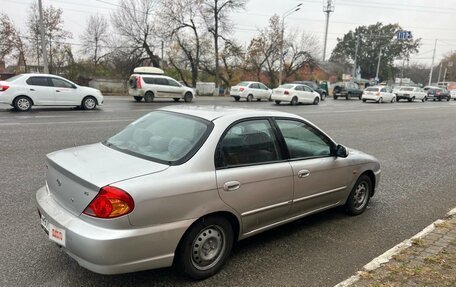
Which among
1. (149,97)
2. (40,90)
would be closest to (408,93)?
(149,97)

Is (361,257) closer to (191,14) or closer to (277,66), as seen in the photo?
(191,14)

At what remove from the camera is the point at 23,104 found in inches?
569

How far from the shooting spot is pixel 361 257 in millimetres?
3615

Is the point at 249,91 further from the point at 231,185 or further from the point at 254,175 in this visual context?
the point at 231,185

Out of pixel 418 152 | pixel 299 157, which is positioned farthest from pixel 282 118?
pixel 418 152

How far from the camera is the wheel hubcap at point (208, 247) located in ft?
9.91

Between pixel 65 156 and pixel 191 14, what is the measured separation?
40174mm

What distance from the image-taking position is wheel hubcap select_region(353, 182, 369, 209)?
15.6 feet

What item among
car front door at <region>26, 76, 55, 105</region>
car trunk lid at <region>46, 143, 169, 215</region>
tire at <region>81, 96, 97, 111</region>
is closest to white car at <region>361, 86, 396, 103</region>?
tire at <region>81, 96, 97, 111</region>

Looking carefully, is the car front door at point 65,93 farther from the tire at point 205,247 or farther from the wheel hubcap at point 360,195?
the tire at point 205,247

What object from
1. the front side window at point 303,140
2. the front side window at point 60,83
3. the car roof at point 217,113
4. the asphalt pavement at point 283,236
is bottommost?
the asphalt pavement at point 283,236

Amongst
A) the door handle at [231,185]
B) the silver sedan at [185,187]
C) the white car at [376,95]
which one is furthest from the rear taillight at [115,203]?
the white car at [376,95]

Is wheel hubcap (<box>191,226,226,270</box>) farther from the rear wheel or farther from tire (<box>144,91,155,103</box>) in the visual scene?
the rear wheel

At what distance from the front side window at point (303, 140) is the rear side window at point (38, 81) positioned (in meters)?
13.8
